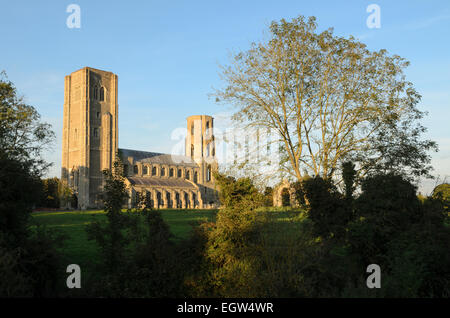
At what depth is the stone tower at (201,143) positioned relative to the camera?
100m

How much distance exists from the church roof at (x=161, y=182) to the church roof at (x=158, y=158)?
5184 mm

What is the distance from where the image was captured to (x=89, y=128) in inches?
2933

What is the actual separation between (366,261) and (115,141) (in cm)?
6890

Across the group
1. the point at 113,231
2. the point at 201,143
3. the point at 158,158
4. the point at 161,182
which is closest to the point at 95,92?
the point at 158,158

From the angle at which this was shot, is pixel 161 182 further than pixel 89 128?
Yes

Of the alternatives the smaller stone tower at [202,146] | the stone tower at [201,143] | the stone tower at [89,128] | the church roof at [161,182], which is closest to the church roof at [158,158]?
the stone tower at [201,143]

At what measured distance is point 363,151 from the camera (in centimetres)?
1984

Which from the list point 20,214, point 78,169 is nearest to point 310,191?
point 20,214

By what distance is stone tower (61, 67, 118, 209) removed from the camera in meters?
71.9

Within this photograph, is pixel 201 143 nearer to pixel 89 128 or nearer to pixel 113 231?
pixel 89 128

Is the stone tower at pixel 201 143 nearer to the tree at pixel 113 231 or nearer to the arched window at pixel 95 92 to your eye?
the arched window at pixel 95 92

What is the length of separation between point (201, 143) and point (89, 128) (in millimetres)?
35423

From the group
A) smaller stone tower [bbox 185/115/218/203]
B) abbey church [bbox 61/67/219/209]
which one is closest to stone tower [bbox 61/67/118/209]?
abbey church [bbox 61/67/219/209]
